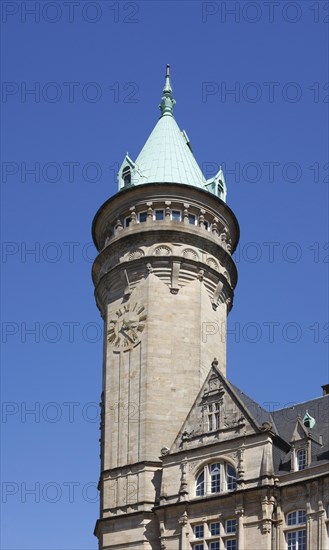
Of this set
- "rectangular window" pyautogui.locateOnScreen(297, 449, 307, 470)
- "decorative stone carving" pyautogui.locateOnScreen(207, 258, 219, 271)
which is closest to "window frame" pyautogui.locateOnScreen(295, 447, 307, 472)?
"rectangular window" pyautogui.locateOnScreen(297, 449, 307, 470)

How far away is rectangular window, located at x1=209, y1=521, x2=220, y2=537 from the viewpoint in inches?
2272

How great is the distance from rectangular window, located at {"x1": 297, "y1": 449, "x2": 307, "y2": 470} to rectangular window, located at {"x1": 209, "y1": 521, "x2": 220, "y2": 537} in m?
5.43

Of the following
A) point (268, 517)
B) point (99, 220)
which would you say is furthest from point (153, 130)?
point (268, 517)

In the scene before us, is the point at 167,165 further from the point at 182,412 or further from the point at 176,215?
the point at 182,412

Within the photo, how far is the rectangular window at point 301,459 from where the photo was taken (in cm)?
5697

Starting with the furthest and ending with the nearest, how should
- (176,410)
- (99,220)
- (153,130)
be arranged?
(153,130) → (99,220) → (176,410)

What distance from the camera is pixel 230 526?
5731 centimetres

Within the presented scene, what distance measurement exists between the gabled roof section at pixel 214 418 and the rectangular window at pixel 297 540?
5876mm

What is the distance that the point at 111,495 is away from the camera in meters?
62.9

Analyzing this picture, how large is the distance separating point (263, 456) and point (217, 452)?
315 centimetres

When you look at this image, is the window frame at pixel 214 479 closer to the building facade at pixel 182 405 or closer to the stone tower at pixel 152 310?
the building facade at pixel 182 405

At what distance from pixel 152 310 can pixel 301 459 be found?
568 inches

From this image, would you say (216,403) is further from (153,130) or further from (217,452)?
(153,130)

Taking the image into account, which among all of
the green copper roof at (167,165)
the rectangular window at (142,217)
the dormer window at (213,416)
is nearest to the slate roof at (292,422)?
the dormer window at (213,416)
